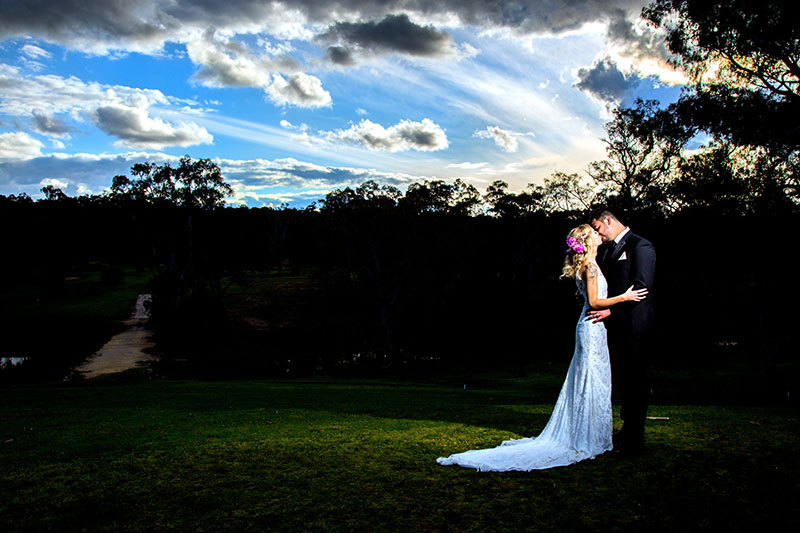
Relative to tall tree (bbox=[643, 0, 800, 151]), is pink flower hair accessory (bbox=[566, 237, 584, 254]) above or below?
below

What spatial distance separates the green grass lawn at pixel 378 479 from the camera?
4.37 m

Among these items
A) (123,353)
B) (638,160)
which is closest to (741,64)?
(638,160)

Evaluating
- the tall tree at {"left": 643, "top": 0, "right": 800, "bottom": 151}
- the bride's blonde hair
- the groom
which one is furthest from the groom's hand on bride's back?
the tall tree at {"left": 643, "top": 0, "right": 800, "bottom": 151}

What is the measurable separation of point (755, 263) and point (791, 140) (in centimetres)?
969

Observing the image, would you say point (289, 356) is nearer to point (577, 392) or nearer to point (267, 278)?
point (577, 392)

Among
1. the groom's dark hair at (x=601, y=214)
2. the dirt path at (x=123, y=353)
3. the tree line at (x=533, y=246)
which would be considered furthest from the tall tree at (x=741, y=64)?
the dirt path at (x=123, y=353)

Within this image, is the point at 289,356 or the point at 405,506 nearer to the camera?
the point at 405,506

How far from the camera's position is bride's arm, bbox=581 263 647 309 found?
232 inches

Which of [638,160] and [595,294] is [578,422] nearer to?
[595,294]

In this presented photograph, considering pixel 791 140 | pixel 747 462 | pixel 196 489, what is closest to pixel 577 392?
pixel 747 462

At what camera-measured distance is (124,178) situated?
179 feet

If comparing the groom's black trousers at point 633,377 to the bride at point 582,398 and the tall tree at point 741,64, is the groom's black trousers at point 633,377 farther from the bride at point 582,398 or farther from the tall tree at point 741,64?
the tall tree at point 741,64

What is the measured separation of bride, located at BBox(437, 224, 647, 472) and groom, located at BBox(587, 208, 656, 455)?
0.45 feet

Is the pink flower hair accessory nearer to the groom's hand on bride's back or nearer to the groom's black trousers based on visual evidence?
the groom's hand on bride's back
